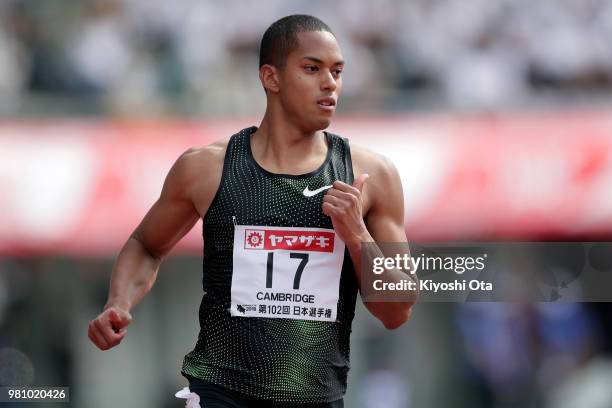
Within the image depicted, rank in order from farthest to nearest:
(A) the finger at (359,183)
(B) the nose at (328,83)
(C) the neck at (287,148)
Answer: (C) the neck at (287,148) < (B) the nose at (328,83) < (A) the finger at (359,183)

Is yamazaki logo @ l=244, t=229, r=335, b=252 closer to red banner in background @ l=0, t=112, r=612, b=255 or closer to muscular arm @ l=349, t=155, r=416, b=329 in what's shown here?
muscular arm @ l=349, t=155, r=416, b=329

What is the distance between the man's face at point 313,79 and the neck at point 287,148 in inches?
2.8

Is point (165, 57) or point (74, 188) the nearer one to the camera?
point (74, 188)

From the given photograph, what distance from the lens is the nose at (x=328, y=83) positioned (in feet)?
18.5

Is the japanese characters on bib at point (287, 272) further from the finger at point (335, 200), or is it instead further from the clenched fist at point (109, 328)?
the clenched fist at point (109, 328)

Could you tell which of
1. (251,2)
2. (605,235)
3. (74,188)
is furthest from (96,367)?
(605,235)

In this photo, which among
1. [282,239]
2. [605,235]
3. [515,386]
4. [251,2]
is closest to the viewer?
[282,239]

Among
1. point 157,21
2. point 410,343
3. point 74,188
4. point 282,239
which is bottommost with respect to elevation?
point 282,239

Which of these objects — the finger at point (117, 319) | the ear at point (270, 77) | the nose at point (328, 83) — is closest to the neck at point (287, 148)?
the ear at point (270, 77)

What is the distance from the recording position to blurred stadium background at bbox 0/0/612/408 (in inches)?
479

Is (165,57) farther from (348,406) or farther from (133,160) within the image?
(348,406)

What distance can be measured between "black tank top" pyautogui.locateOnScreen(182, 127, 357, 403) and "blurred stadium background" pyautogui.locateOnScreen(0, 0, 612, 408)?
6.45 meters

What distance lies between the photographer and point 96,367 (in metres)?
13.6

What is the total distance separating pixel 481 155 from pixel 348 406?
283 cm
